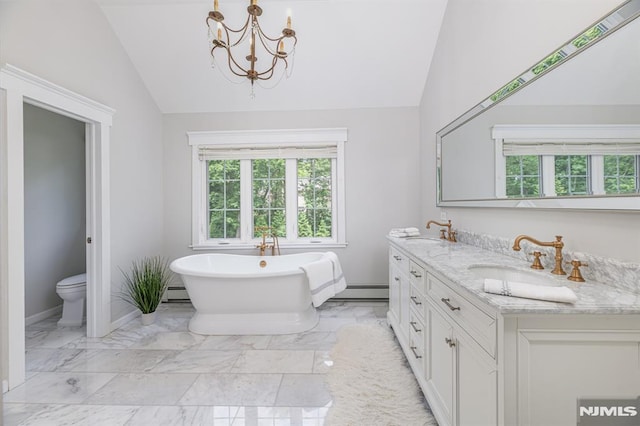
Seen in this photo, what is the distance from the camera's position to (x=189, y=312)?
3.16 metres

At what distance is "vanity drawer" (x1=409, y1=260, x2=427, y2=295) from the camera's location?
1.60 meters

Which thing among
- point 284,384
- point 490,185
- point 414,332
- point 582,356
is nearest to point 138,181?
point 284,384

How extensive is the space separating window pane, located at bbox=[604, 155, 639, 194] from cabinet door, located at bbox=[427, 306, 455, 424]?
858 millimetres

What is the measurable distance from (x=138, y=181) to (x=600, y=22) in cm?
373

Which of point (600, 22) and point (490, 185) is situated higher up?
point (600, 22)

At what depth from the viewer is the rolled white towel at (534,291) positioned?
2.88 feet

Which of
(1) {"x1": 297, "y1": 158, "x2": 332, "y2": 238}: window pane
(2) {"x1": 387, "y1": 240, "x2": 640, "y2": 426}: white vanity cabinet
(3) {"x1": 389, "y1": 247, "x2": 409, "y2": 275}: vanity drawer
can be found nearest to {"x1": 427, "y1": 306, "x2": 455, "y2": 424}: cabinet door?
(2) {"x1": 387, "y1": 240, "x2": 640, "y2": 426}: white vanity cabinet

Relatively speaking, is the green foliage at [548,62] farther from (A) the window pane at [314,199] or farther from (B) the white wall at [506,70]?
(A) the window pane at [314,199]

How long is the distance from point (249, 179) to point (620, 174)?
3230mm

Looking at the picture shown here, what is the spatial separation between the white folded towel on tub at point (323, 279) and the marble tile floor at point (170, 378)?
342 mm

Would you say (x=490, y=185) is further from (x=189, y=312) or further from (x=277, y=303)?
(x=189, y=312)

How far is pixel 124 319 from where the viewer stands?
281cm

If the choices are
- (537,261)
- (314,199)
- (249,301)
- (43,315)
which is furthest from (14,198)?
(537,261)

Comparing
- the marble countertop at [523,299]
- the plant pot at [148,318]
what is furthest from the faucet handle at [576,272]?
the plant pot at [148,318]
